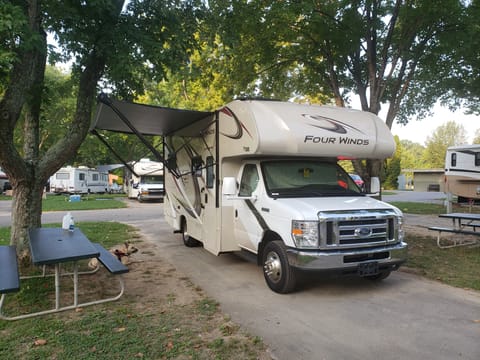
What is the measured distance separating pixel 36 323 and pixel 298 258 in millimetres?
3217

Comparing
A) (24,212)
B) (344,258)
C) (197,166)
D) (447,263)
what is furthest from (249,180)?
(447,263)

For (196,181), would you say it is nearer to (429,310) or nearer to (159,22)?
(159,22)

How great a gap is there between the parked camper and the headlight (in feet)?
0.04

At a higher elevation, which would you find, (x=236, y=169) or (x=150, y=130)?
(x=150, y=130)

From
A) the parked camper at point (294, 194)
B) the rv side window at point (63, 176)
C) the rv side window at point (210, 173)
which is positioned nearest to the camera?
the parked camper at point (294, 194)

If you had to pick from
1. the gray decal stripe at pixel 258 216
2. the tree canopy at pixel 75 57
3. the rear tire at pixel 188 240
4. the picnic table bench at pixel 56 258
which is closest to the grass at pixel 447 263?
the gray decal stripe at pixel 258 216

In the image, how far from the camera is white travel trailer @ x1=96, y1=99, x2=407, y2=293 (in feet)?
17.1

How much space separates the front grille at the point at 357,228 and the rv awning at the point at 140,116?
10.8 ft

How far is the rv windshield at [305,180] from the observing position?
19.8 ft

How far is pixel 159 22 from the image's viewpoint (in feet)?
20.4

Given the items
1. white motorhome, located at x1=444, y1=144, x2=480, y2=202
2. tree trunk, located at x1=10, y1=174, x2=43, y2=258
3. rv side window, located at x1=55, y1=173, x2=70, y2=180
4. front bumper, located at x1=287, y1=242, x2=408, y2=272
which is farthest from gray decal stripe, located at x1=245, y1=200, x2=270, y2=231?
rv side window, located at x1=55, y1=173, x2=70, y2=180

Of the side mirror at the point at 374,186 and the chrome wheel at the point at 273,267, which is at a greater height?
the side mirror at the point at 374,186

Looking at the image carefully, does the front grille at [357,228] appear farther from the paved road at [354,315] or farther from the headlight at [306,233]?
the paved road at [354,315]

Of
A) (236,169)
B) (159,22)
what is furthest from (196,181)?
(159,22)
